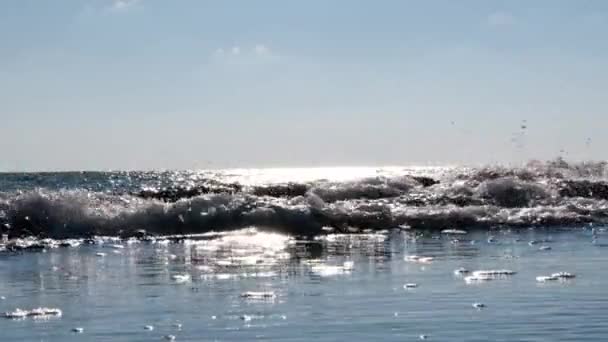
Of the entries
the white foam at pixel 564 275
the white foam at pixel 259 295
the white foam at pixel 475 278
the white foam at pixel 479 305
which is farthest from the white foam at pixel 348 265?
the white foam at pixel 479 305

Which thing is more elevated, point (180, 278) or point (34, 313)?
point (180, 278)

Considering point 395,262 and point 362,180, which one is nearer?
point 395,262

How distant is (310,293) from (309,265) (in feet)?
11.7

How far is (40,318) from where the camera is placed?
1161cm

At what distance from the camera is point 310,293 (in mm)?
13156

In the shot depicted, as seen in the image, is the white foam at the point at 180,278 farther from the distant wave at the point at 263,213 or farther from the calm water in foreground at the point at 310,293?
the distant wave at the point at 263,213

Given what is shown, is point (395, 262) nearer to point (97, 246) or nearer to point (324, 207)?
point (97, 246)

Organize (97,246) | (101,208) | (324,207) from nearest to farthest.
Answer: (97,246) < (101,208) < (324,207)

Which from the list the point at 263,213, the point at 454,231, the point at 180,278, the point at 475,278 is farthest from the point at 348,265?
the point at 263,213

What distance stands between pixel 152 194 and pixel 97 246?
52.0 ft

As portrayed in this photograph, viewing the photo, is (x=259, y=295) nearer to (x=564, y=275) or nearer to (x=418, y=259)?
(x=564, y=275)

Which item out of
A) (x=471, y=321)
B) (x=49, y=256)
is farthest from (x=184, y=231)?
(x=471, y=321)

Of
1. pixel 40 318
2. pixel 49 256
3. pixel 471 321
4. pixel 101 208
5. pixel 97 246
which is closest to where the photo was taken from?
pixel 471 321

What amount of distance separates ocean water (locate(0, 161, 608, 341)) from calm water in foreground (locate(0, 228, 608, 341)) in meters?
0.04
